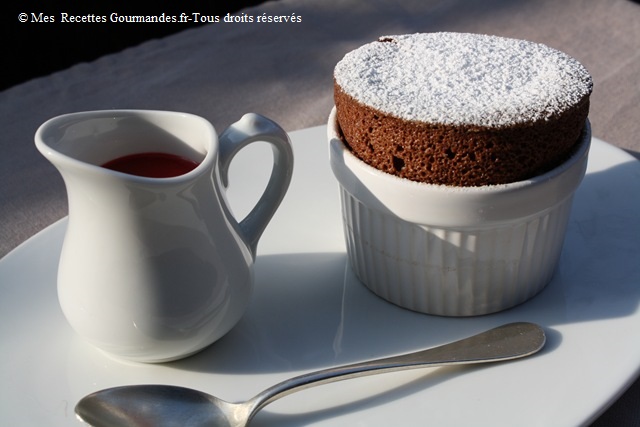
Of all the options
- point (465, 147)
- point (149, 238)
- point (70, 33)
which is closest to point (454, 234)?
point (465, 147)

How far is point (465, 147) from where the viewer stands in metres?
0.83

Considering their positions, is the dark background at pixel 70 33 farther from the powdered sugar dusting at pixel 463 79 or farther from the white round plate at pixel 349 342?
the powdered sugar dusting at pixel 463 79

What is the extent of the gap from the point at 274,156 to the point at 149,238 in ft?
0.66

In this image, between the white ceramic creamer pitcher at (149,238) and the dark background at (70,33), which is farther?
the dark background at (70,33)

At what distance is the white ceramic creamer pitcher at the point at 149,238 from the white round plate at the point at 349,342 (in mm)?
55

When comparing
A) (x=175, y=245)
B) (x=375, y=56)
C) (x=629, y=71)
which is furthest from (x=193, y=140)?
(x=629, y=71)

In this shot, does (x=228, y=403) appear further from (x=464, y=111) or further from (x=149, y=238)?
(x=464, y=111)

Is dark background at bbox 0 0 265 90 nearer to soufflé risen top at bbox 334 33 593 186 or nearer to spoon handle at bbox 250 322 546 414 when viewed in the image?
soufflé risen top at bbox 334 33 593 186

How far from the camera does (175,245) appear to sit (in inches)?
32.0

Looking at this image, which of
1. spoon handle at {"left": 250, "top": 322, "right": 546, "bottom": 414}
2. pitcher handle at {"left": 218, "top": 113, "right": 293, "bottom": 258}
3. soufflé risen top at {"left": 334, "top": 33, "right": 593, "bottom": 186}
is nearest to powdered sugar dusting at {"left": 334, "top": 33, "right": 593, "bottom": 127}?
soufflé risen top at {"left": 334, "top": 33, "right": 593, "bottom": 186}

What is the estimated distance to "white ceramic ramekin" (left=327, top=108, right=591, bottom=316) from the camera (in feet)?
2.81

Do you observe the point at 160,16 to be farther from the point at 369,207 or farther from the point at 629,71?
the point at 369,207

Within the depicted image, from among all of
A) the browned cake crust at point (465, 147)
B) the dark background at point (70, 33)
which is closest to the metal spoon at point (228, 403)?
the browned cake crust at point (465, 147)

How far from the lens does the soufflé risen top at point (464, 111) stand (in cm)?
83
